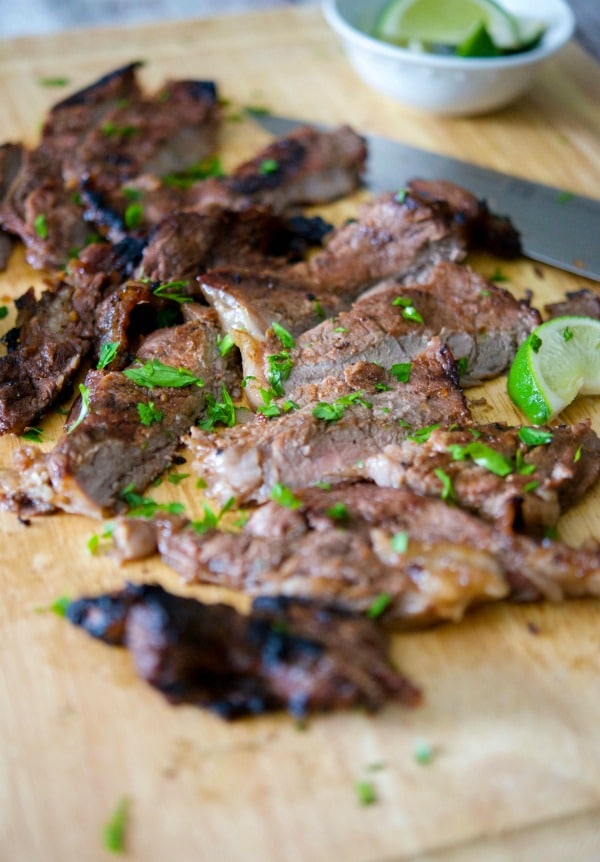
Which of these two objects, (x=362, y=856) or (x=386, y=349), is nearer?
(x=362, y=856)

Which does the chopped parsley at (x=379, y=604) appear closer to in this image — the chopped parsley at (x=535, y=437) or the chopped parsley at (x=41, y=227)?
the chopped parsley at (x=535, y=437)

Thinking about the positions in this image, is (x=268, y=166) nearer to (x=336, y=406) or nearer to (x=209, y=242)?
(x=209, y=242)

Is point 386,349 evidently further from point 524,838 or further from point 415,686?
point 524,838

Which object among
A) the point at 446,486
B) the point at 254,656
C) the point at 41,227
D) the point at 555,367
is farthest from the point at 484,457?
the point at 41,227

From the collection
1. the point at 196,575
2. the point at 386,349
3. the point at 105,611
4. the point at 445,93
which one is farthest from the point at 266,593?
the point at 445,93

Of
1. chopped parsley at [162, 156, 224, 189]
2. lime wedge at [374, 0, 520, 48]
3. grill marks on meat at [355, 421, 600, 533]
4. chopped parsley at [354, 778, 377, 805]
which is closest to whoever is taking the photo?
chopped parsley at [354, 778, 377, 805]

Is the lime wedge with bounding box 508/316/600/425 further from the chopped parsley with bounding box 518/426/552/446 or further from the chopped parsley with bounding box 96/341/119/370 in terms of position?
the chopped parsley with bounding box 96/341/119/370

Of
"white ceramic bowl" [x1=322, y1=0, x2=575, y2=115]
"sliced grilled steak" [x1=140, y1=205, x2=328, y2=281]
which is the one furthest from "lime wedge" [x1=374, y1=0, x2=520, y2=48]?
"sliced grilled steak" [x1=140, y1=205, x2=328, y2=281]
